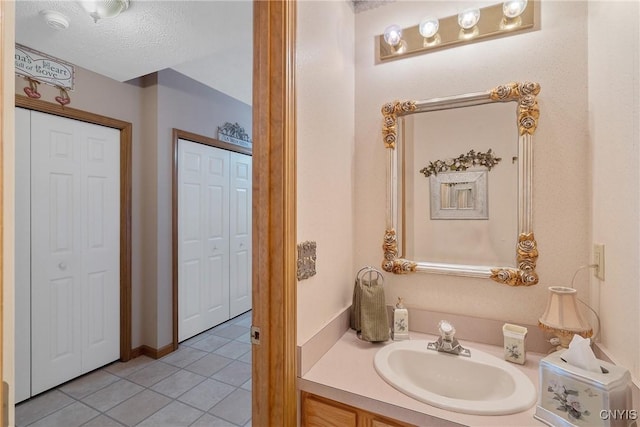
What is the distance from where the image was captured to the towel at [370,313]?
4.27ft

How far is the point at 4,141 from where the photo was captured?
0.50 m

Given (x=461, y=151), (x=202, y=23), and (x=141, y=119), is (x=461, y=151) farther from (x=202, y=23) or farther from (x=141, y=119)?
(x=141, y=119)

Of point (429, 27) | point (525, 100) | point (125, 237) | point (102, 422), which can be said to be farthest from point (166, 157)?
point (525, 100)

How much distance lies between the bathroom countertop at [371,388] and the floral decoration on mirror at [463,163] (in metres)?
0.77

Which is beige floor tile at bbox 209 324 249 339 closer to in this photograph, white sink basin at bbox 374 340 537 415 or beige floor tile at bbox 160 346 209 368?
beige floor tile at bbox 160 346 209 368

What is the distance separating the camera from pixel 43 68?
2.11 meters

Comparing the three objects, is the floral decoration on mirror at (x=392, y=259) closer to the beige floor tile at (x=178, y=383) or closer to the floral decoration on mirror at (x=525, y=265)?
the floral decoration on mirror at (x=525, y=265)

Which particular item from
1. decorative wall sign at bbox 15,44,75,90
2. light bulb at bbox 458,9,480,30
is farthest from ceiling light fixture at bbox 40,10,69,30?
light bulb at bbox 458,9,480,30

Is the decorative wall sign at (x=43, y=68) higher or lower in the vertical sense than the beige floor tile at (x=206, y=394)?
higher

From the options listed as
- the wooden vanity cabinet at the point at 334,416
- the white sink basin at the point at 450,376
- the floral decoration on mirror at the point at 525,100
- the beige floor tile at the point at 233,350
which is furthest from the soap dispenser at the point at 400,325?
the beige floor tile at the point at 233,350

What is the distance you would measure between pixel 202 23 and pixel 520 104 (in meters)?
1.69

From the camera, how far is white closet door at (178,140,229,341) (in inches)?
116

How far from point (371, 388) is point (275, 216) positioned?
65 centimetres

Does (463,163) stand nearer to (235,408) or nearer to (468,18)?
(468,18)
